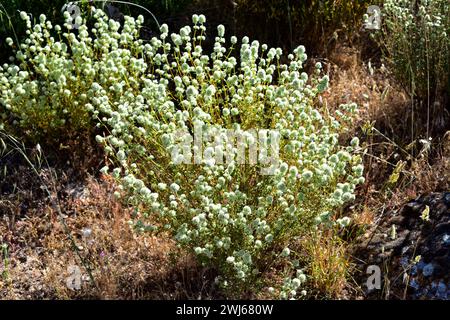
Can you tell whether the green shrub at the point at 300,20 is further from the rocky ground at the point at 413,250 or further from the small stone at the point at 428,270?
the small stone at the point at 428,270

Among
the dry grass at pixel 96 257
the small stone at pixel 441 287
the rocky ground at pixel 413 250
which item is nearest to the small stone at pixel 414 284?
the rocky ground at pixel 413 250

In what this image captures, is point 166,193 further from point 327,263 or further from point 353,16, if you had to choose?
point 353,16

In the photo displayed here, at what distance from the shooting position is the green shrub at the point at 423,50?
4.16 metres

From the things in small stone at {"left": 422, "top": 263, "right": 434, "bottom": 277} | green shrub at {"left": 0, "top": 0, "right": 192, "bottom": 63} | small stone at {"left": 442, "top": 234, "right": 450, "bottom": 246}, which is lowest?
small stone at {"left": 422, "top": 263, "right": 434, "bottom": 277}

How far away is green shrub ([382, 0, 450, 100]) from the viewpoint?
416 centimetres

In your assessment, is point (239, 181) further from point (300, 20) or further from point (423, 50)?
point (300, 20)

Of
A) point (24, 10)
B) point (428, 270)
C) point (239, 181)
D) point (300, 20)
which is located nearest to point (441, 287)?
point (428, 270)

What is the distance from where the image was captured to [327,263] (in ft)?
10.8

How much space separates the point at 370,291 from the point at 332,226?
13.8 inches

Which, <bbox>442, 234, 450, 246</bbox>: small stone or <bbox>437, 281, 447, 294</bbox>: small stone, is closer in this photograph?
<bbox>437, 281, 447, 294</bbox>: small stone

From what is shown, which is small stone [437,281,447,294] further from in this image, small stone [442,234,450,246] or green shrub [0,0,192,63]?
Answer: green shrub [0,0,192,63]

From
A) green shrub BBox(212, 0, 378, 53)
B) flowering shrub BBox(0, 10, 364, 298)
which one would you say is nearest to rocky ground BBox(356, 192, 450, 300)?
flowering shrub BBox(0, 10, 364, 298)

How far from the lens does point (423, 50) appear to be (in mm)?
4168
